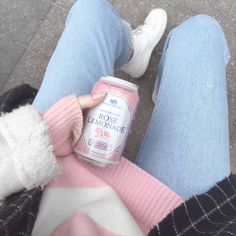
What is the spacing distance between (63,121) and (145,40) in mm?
710

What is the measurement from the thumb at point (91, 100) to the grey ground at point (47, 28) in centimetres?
65

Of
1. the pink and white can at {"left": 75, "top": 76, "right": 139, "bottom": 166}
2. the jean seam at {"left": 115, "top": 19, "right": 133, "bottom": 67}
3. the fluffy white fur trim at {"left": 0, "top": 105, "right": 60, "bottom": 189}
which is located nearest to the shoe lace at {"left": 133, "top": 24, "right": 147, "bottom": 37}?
the jean seam at {"left": 115, "top": 19, "right": 133, "bottom": 67}

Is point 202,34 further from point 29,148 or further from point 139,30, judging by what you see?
point 29,148

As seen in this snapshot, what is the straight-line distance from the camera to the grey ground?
1.46 meters

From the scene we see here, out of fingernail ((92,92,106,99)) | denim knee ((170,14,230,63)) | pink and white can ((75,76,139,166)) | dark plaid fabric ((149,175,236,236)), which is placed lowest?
dark plaid fabric ((149,175,236,236))

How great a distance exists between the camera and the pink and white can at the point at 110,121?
0.77 metres

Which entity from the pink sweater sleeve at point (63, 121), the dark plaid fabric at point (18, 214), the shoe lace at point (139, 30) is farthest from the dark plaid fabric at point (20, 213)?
the shoe lace at point (139, 30)

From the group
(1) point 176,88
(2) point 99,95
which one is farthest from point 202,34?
(2) point 99,95

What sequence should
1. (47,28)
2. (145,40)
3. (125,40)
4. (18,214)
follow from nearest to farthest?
(18,214), (125,40), (145,40), (47,28)

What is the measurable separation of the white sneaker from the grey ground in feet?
0.20

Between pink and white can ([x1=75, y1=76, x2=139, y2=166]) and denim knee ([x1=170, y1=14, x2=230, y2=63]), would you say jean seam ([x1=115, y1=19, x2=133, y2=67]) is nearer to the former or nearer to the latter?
denim knee ([x1=170, y1=14, x2=230, y2=63])

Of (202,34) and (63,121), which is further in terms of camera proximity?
(202,34)

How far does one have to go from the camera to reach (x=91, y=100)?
78 cm

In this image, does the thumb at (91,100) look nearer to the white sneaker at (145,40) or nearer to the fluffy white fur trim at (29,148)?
the fluffy white fur trim at (29,148)
